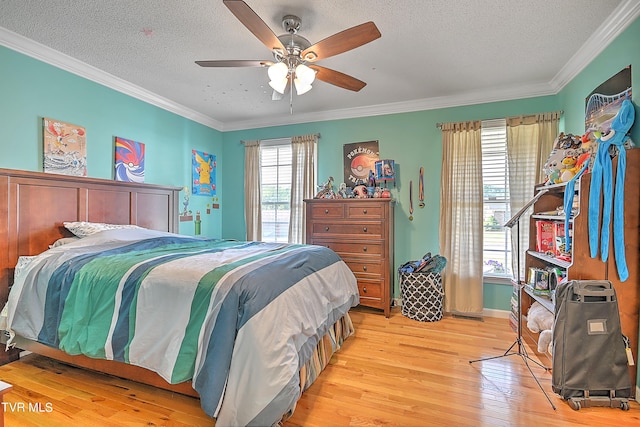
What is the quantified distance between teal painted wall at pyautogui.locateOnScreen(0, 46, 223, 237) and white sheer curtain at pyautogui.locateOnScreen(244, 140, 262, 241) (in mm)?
597

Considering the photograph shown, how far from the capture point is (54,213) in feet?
8.36

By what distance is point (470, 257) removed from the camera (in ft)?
11.5

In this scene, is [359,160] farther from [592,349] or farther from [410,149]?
[592,349]

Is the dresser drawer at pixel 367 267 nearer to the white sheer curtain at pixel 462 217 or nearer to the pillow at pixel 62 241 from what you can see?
the white sheer curtain at pixel 462 217

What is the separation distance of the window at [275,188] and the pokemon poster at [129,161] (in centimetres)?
163

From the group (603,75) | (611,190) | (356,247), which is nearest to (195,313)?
(356,247)

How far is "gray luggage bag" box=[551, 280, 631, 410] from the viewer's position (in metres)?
1.85

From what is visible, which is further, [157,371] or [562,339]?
[562,339]

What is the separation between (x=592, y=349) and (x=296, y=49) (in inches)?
109

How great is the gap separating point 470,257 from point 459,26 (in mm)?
2405

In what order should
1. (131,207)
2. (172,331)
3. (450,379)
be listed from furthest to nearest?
(131,207) < (450,379) < (172,331)

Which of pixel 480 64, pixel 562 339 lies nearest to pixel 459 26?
pixel 480 64

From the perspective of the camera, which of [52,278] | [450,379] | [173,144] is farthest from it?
[173,144]

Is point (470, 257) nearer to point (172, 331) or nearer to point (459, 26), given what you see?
point (459, 26)
